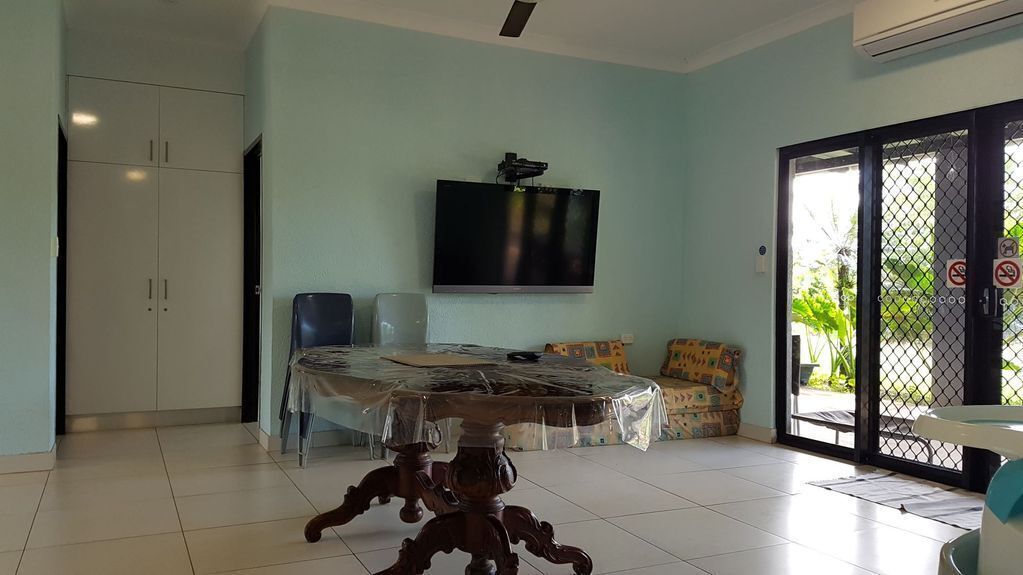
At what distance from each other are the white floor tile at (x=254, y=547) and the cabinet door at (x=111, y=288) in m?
2.68

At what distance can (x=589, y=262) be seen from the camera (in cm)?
568

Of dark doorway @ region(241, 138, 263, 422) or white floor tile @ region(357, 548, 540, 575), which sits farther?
dark doorway @ region(241, 138, 263, 422)

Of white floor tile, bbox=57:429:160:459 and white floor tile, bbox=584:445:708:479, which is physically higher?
white floor tile, bbox=57:429:160:459

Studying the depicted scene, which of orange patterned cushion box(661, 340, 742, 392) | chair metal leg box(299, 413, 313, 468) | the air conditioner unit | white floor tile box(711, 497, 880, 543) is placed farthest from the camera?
orange patterned cushion box(661, 340, 742, 392)

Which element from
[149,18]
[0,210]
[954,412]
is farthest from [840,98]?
[0,210]

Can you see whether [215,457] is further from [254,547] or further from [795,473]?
[795,473]

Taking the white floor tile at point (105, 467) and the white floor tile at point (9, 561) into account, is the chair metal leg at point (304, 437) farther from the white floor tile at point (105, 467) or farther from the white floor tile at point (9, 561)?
the white floor tile at point (9, 561)

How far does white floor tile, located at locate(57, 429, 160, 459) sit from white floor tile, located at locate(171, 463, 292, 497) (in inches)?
26.2

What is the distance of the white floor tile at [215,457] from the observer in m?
4.34

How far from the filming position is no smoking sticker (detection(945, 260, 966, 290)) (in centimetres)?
411

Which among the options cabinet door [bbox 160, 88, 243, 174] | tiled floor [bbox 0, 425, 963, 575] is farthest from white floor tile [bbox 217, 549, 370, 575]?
cabinet door [bbox 160, 88, 243, 174]

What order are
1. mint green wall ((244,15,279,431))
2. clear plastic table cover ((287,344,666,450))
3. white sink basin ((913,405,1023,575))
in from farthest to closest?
mint green wall ((244,15,279,431))
clear plastic table cover ((287,344,666,450))
white sink basin ((913,405,1023,575))

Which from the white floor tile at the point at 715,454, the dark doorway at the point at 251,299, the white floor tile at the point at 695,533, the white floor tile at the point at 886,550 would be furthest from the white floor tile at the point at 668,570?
the dark doorway at the point at 251,299

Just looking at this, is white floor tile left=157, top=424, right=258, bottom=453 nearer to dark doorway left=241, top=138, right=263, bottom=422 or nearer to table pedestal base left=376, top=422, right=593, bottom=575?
dark doorway left=241, top=138, right=263, bottom=422
